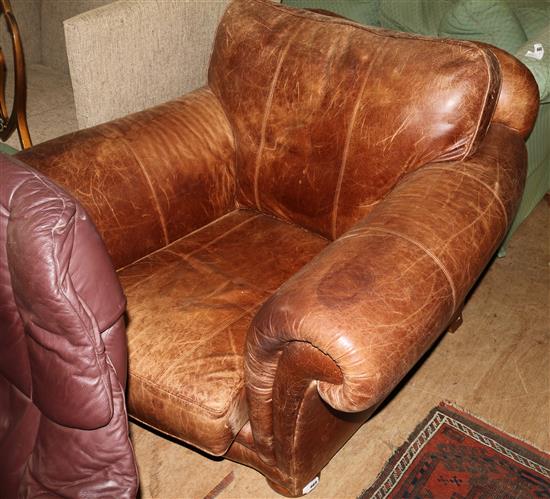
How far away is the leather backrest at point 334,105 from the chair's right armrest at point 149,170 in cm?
6

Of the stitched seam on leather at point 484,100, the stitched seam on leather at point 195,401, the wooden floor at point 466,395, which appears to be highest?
the stitched seam on leather at point 484,100

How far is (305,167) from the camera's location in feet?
5.41

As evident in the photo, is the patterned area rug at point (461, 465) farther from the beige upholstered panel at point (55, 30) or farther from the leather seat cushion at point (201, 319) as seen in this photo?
the beige upholstered panel at point (55, 30)

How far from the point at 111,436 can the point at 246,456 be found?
2.08ft

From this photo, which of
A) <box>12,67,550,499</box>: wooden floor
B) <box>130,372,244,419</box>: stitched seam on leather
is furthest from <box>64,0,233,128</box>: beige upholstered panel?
<box>130,372,244,419</box>: stitched seam on leather

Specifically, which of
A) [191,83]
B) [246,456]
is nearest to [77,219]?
[246,456]

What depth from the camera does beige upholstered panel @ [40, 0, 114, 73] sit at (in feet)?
7.83

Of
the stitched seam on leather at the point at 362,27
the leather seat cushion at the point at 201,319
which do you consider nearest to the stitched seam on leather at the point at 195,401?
the leather seat cushion at the point at 201,319

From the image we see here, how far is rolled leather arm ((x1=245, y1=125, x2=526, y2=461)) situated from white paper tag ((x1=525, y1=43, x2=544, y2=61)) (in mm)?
630

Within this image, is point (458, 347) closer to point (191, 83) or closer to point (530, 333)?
point (530, 333)

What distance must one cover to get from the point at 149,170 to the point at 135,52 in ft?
1.53

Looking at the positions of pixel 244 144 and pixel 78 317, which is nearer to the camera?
pixel 78 317

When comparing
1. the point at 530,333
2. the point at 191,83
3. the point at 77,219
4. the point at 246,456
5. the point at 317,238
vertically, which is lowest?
the point at 530,333

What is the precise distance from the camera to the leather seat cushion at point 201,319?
1332 millimetres
